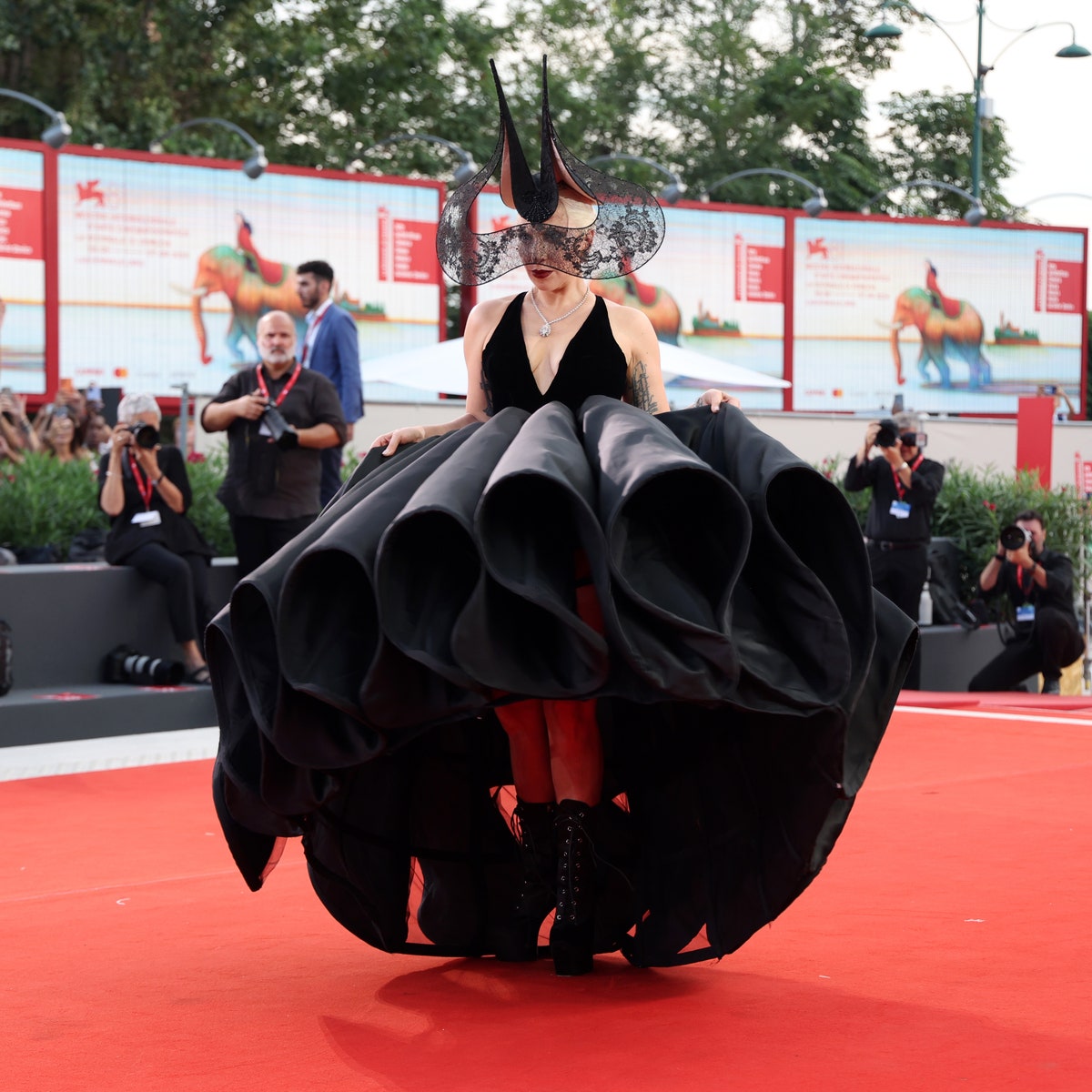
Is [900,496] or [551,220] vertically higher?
[551,220]

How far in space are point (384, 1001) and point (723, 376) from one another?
401 inches

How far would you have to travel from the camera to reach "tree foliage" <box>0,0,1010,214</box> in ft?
81.5

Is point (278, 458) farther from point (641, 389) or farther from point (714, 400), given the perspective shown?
point (714, 400)

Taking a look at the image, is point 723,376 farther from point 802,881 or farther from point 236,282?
point 802,881

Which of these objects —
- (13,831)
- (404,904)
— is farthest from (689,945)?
(13,831)

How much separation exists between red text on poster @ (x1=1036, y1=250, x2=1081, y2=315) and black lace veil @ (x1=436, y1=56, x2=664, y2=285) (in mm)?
21779

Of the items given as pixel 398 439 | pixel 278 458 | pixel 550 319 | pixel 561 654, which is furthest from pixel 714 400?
pixel 278 458

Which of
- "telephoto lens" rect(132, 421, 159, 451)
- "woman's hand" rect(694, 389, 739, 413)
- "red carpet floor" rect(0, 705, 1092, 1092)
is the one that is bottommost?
"red carpet floor" rect(0, 705, 1092, 1092)

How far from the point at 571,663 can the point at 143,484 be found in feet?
19.2

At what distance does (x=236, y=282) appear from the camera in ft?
58.5

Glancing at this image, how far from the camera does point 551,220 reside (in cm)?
342

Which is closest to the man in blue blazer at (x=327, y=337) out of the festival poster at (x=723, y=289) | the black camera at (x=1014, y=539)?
the black camera at (x=1014, y=539)

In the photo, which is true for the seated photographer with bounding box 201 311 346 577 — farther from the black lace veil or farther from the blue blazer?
the black lace veil

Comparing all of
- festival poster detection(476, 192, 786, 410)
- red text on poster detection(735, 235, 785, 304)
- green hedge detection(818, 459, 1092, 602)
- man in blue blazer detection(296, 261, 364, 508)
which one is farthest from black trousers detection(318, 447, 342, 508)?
red text on poster detection(735, 235, 785, 304)
